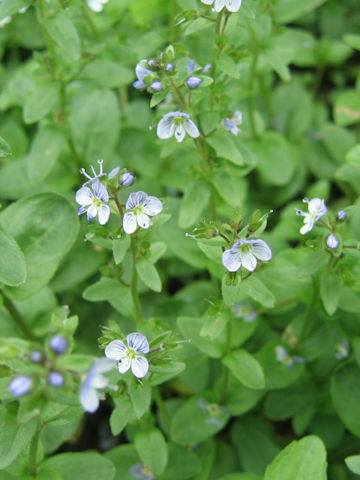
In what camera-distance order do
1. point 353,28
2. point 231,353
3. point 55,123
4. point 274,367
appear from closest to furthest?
point 231,353
point 274,367
point 55,123
point 353,28

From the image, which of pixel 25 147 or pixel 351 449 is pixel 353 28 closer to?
pixel 25 147

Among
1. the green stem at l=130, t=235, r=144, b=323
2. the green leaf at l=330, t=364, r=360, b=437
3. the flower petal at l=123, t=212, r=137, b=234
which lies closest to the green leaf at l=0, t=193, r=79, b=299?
the green stem at l=130, t=235, r=144, b=323

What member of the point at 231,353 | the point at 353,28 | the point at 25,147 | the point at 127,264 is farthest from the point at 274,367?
the point at 353,28

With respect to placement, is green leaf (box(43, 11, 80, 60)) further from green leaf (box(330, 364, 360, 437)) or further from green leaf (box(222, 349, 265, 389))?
green leaf (box(330, 364, 360, 437))

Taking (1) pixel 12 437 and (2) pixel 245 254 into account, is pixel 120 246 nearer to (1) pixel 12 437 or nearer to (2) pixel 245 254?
(2) pixel 245 254

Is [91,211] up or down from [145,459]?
up

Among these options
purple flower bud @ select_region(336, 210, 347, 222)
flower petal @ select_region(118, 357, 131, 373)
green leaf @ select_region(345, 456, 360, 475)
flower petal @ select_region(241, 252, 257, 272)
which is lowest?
green leaf @ select_region(345, 456, 360, 475)

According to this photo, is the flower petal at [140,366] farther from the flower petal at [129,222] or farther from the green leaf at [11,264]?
the green leaf at [11,264]
